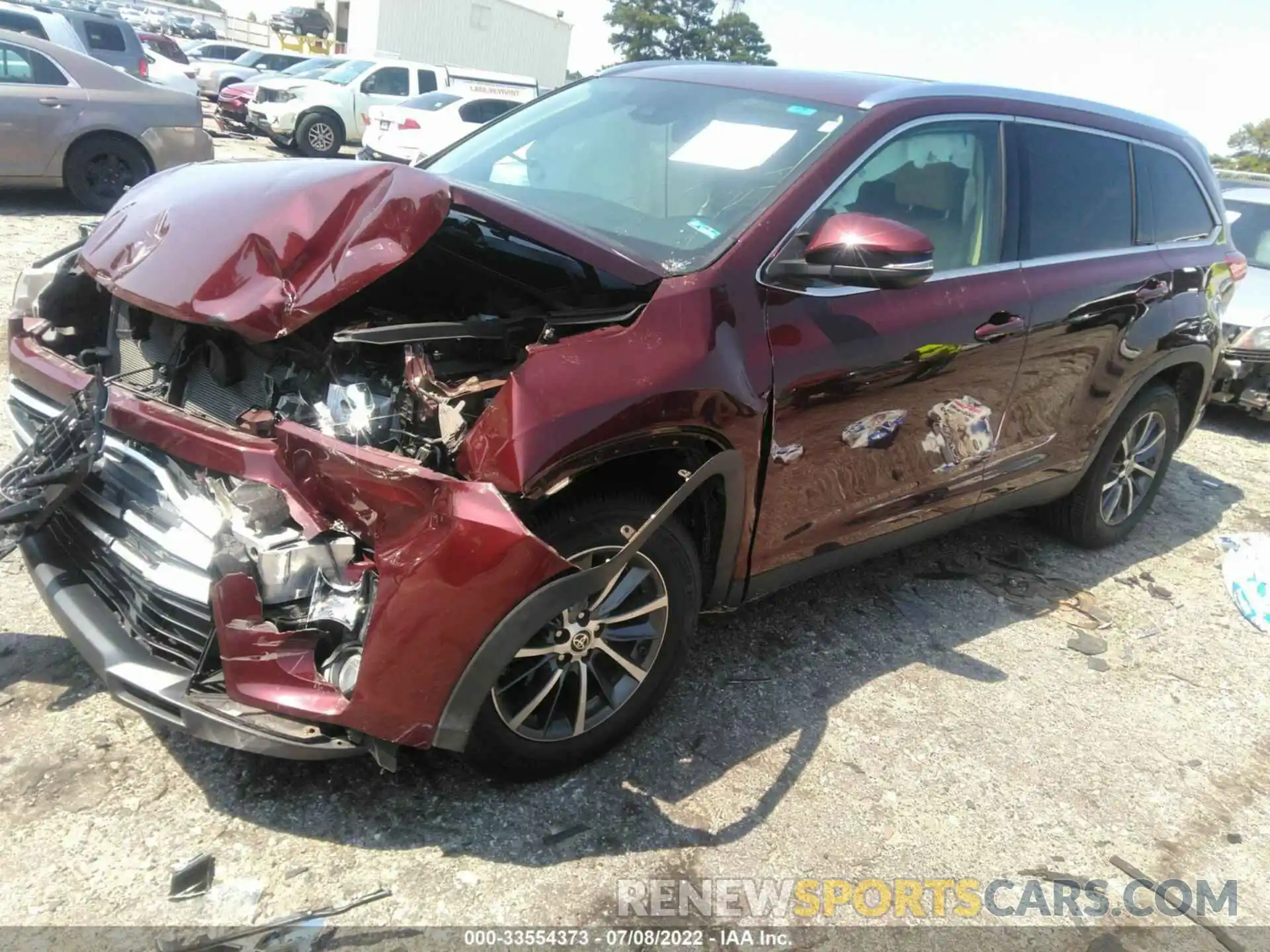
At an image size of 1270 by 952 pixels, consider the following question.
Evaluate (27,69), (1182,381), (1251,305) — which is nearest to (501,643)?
(1182,381)

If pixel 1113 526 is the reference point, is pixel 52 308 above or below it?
above

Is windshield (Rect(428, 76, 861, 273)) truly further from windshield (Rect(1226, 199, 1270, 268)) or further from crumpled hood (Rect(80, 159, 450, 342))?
windshield (Rect(1226, 199, 1270, 268))

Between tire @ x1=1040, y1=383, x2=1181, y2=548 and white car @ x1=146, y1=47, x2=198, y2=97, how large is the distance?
45.5 ft

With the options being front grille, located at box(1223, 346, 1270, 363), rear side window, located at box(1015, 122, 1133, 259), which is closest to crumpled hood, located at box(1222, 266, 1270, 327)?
front grille, located at box(1223, 346, 1270, 363)

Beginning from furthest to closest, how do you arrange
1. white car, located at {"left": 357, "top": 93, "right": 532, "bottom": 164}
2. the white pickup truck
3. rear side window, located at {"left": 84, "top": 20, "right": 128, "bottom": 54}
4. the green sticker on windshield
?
the white pickup truck
white car, located at {"left": 357, "top": 93, "right": 532, "bottom": 164}
rear side window, located at {"left": 84, "top": 20, "right": 128, "bottom": 54}
the green sticker on windshield

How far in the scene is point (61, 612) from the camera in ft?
8.19

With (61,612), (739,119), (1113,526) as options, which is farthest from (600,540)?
(1113,526)

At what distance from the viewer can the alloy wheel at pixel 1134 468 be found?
15.3 ft

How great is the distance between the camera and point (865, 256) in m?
2.71

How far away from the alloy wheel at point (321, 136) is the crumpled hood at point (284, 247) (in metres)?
16.2

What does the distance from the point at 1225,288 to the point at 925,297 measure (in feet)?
8.23

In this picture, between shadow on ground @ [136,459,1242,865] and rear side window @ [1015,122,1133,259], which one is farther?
rear side window @ [1015,122,1133,259]

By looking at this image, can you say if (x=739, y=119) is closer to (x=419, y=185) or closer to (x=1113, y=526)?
(x=419, y=185)

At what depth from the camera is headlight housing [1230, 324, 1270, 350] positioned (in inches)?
276
